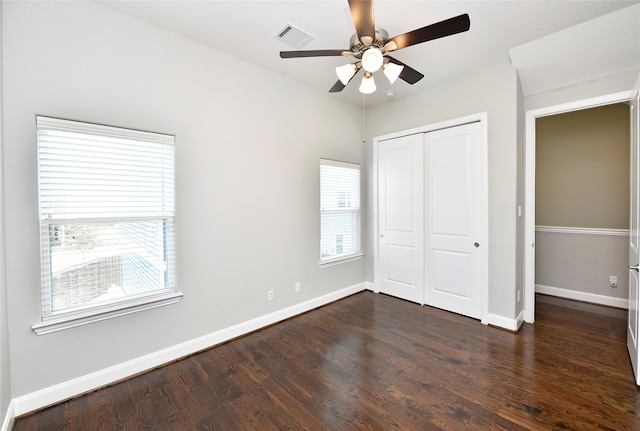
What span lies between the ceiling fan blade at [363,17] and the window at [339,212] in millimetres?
1975

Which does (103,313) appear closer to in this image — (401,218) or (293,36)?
(293,36)

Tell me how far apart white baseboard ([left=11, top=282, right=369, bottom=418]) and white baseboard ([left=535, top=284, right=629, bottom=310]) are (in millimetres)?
3616

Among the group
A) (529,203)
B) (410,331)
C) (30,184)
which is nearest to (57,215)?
(30,184)

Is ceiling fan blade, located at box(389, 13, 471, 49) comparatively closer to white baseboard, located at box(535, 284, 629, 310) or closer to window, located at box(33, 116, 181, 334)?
window, located at box(33, 116, 181, 334)

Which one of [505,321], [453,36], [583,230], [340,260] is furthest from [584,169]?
[340,260]

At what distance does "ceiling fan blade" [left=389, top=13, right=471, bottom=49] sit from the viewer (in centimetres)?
158

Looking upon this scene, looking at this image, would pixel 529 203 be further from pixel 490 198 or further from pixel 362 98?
pixel 362 98

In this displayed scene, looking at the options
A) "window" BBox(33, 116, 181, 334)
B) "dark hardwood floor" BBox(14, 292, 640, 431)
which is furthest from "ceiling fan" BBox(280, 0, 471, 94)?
"dark hardwood floor" BBox(14, 292, 640, 431)

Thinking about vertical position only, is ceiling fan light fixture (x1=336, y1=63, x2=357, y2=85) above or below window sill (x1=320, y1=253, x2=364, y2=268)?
above

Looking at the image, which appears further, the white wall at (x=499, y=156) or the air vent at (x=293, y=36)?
the white wall at (x=499, y=156)

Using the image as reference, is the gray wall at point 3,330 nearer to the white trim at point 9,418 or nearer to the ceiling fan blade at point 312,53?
the white trim at point 9,418

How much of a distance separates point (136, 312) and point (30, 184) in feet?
3.79

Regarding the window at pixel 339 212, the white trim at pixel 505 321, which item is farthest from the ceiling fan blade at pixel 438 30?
the white trim at pixel 505 321

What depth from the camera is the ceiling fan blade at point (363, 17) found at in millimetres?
1522
